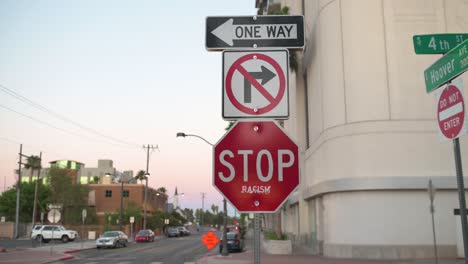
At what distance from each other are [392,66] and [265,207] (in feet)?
71.2

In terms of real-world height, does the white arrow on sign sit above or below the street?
above

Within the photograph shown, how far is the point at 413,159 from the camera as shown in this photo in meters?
23.3

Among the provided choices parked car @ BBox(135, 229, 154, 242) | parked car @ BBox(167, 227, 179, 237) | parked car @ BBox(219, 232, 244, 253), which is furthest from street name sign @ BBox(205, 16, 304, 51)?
parked car @ BBox(167, 227, 179, 237)

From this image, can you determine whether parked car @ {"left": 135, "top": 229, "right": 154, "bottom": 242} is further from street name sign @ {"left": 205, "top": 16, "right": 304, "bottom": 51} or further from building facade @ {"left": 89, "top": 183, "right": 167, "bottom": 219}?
street name sign @ {"left": 205, "top": 16, "right": 304, "bottom": 51}

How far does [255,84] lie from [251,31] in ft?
2.29

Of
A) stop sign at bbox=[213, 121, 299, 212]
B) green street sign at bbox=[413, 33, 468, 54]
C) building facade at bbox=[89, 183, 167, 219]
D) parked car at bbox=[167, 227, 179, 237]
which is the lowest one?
parked car at bbox=[167, 227, 179, 237]

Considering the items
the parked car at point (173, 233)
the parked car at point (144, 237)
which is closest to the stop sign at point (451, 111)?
the parked car at point (144, 237)

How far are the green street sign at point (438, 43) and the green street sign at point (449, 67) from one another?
0.34 m

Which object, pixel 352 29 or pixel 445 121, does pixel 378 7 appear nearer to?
pixel 352 29

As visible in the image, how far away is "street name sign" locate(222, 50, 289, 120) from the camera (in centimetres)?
411

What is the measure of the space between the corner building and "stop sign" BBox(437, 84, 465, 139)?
17180 mm

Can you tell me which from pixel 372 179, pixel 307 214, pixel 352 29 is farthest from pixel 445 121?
pixel 307 214

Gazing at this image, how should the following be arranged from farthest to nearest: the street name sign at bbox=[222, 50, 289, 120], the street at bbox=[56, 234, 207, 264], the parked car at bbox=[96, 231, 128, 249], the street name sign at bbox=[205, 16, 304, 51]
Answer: the parked car at bbox=[96, 231, 128, 249]
the street at bbox=[56, 234, 207, 264]
the street name sign at bbox=[205, 16, 304, 51]
the street name sign at bbox=[222, 50, 289, 120]

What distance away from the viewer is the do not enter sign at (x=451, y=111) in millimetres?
5598
